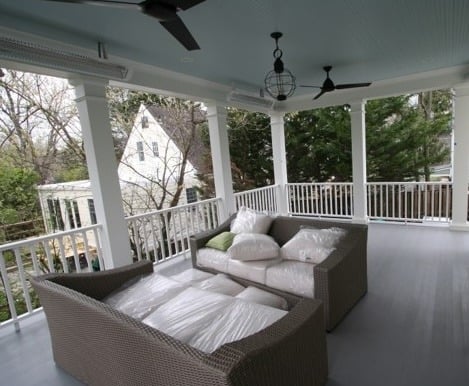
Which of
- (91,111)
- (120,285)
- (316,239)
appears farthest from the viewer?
(91,111)

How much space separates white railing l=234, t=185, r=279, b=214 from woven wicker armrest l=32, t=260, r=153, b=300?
114 inches

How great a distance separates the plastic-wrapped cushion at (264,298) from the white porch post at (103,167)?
1.71m

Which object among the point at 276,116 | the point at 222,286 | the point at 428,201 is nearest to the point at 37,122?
the point at 276,116

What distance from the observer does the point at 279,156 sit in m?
6.16

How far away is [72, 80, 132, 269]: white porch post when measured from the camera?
2.88 metres

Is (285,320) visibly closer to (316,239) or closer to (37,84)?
(316,239)

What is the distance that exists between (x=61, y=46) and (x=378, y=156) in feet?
25.5

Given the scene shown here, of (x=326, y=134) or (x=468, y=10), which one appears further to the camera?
(x=326, y=134)

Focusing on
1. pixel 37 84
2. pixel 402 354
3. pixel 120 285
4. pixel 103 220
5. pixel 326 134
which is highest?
pixel 37 84

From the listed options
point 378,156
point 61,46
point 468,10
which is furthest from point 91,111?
point 378,156

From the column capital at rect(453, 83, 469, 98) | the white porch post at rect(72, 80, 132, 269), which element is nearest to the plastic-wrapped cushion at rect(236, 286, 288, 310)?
the white porch post at rect(72, 80, 132, 269)

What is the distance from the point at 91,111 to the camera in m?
2.88

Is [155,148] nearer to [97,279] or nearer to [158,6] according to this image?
[97,279]

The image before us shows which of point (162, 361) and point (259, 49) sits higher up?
point (259, 49)
